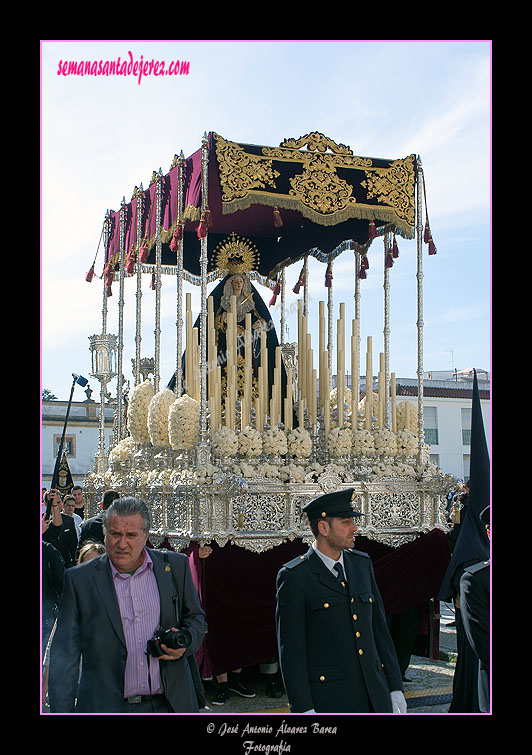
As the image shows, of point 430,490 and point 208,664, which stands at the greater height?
point 430,490

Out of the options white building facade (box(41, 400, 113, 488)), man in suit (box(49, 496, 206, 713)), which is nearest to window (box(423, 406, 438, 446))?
white building facade (box(41, 400, 113, 488))

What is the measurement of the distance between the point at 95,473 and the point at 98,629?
7324 millimetres

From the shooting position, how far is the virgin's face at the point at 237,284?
10055mm

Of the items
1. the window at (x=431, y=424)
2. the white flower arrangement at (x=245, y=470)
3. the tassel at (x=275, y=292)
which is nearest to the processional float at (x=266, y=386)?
the white flower arrangement at (x=245, y=470)

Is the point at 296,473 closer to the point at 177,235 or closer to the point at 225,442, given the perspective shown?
the point at 225,442

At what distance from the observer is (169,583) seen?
13.4ft

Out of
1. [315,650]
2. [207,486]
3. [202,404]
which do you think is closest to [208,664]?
[207,486]

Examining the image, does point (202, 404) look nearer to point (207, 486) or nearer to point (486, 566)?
point (207, 486)

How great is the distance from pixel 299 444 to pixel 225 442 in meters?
0.85

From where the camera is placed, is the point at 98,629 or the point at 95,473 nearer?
the point at 98,629

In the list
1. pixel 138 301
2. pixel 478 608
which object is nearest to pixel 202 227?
pixel 138 301

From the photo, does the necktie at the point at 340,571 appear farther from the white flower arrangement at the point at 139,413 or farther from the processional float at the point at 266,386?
the white flower arrangement at the point at 139,413

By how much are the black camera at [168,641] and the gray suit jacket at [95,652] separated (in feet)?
0.30

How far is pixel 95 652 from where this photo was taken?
385 cm
